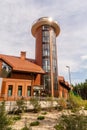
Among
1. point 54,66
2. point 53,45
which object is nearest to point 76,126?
point 54,66

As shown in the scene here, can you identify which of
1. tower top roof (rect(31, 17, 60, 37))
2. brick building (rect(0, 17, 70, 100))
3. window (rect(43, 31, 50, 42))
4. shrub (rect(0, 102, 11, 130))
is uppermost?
tower top roof (rect(31, 17, 60, 37))

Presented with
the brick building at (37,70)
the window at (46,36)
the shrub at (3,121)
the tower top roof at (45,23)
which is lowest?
the shrub at (3,121)

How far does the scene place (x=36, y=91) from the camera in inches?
1480

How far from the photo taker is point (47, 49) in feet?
140

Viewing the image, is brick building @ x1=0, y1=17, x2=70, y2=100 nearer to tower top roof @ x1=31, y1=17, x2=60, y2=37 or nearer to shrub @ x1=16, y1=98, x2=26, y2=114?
tower top roof @ x1=31, y1=17, x2=60, y2=37

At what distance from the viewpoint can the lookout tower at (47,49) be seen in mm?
40125

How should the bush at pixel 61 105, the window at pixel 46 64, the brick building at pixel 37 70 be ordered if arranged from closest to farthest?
the bush at pixel 61 105
the brick building at pixel 37 70
the window at pixel 46 64

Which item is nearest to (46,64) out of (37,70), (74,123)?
(37,70)

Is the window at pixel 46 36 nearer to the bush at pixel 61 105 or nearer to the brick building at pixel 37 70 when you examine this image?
the brick building at pixel 37 70

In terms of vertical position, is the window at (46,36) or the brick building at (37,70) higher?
the window at (46,36)

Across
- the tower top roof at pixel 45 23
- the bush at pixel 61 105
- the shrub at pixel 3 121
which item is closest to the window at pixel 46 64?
the tower top roof at pixel 45 23

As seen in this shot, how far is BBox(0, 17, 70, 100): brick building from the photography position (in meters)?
32.8

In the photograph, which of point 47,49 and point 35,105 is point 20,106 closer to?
point 35,105

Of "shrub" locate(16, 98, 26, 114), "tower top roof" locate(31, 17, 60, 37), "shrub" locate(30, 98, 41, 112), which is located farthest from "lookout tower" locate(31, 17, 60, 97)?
"shrub" locate(16, 98, 26, 114)
